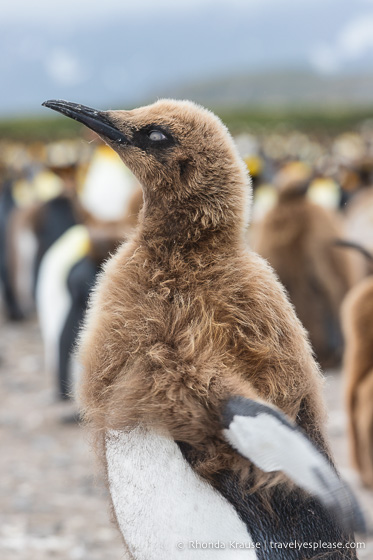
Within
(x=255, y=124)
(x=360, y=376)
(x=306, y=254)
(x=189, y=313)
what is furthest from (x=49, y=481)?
(x=255, y=124)

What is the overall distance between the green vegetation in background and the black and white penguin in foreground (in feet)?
96.1

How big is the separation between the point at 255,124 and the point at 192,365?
109 feet

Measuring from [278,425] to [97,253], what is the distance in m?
3.58

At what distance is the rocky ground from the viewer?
2.91 metres

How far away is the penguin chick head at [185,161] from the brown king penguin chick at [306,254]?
11.6ft

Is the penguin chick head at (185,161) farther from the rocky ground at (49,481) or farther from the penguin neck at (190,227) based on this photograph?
the rocky ground at (49,481)

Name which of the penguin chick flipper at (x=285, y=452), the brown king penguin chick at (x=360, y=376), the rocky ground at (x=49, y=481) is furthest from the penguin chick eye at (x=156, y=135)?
the brown king penguin chick at (x=360, y=376)

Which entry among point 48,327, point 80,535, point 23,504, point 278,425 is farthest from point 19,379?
point 278,425

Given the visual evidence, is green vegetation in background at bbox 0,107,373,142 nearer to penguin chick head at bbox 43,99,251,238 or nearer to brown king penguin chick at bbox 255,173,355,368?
brown king penguin chick at bbox 255,173,355,368

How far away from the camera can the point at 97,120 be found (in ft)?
4.70

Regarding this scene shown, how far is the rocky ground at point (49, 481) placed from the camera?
2914 mm

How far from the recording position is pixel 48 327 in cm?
546

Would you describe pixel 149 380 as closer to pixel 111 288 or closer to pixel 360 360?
pixel 111 288

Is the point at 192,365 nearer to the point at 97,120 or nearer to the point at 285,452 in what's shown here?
the point at 285,452
